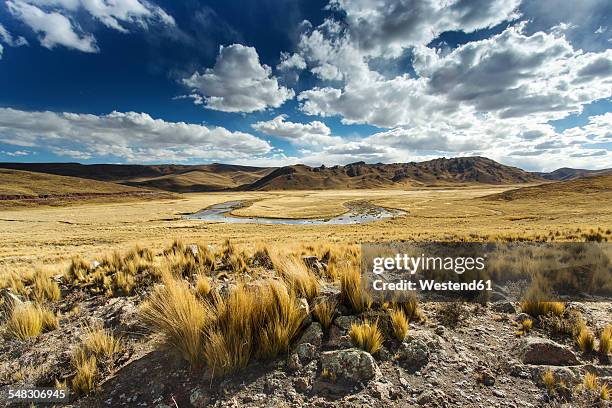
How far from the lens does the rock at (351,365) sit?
354 centimetres

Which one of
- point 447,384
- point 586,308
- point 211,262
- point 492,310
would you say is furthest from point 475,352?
point 211,262

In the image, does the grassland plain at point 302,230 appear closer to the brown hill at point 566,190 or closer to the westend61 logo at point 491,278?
the brown hill at point 566,190

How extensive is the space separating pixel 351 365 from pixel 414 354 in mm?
893

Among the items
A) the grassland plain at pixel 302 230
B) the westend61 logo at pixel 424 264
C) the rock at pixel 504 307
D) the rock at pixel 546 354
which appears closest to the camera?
the rock at pixel 546 354

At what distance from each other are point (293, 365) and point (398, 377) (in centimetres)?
129

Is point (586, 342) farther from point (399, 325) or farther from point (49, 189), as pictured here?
point (49, 189)

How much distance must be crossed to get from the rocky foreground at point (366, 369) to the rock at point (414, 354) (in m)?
0.01

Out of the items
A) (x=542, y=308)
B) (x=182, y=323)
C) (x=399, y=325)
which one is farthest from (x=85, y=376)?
(x=542, y=308)

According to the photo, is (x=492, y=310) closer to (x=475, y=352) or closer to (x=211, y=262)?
(x=475, y=352)

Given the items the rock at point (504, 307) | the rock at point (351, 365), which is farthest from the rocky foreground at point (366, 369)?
the rock at point (504, 307)

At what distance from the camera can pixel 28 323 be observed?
4895mm

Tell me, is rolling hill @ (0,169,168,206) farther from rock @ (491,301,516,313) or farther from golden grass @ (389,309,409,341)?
rock @ (491,301,516,313)

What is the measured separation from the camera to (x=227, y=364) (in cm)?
359

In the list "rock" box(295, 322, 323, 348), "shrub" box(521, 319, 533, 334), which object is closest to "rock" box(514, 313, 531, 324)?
"shrub" box(521, 319, 533, 334)
